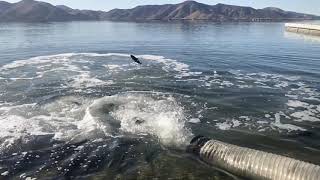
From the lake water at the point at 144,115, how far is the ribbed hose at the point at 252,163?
24.1 inches

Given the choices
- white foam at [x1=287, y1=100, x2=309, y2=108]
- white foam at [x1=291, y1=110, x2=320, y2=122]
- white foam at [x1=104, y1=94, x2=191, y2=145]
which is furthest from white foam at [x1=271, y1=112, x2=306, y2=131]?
white foam at [x1=104, y1=94, x2=191, y2=145]

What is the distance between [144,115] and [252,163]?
8.65 m

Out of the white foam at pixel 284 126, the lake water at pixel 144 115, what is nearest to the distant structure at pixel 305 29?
the lake water at pixel 144 115

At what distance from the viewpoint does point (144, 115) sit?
22734mm

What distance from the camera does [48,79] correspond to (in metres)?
32.8

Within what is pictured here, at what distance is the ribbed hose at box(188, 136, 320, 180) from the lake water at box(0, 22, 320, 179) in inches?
24.1

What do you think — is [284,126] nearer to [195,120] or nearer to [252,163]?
[195,120]

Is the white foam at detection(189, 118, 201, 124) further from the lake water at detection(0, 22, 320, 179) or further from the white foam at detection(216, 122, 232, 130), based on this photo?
the white foam at detection(216, 122, 232, 130)

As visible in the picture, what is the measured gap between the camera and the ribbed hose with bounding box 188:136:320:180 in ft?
46.8

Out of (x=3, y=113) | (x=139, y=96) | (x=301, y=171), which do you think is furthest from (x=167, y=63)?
(x=301, y=171)

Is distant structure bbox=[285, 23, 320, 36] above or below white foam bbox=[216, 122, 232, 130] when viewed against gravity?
above

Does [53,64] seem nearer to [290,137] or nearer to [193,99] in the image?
[193,99]

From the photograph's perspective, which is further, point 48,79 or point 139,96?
point 48,79

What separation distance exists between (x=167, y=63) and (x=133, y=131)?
22.0 m
